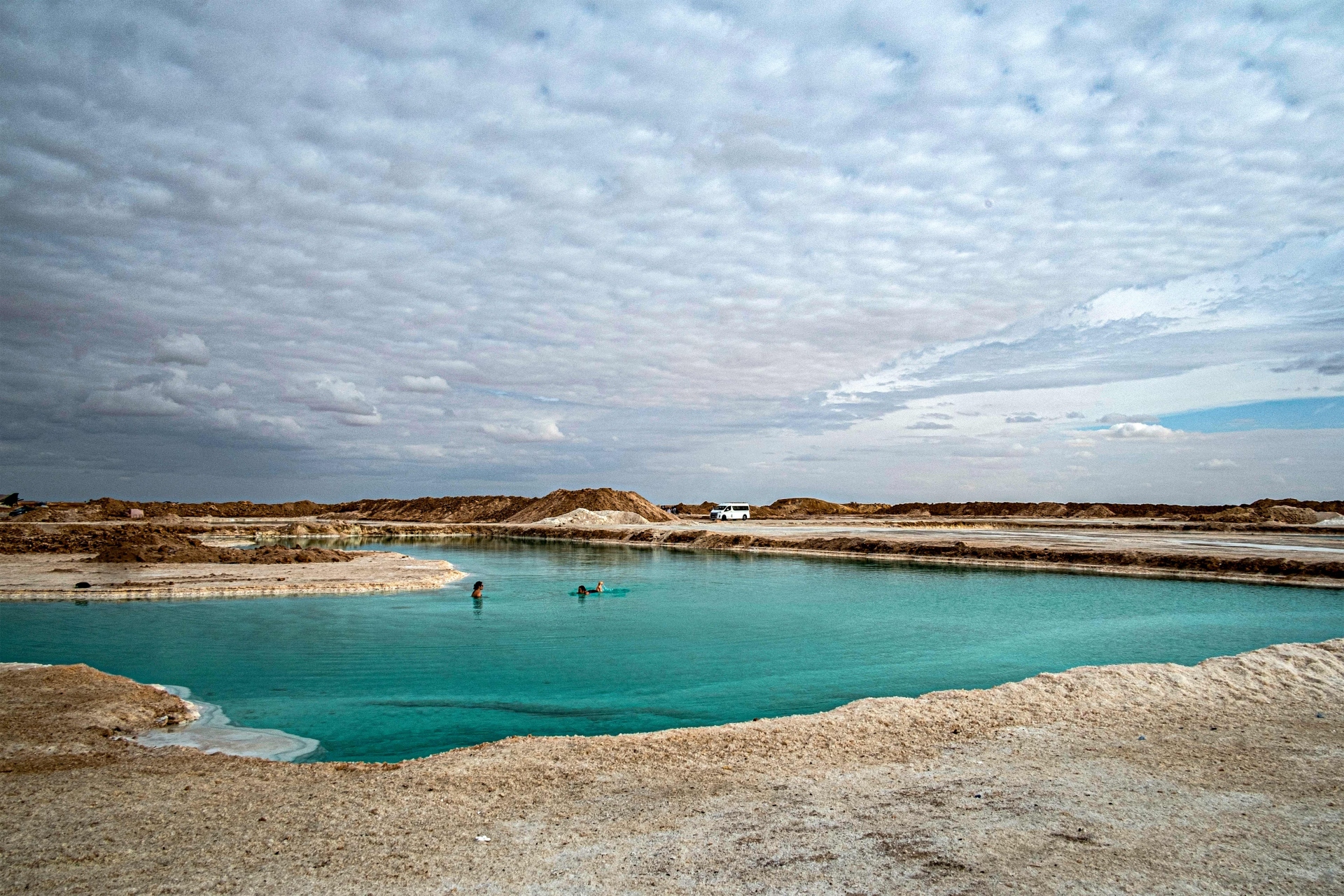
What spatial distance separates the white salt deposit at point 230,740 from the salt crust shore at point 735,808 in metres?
0.55

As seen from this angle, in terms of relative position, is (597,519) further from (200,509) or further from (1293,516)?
(200,509)

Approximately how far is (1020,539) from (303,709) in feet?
186

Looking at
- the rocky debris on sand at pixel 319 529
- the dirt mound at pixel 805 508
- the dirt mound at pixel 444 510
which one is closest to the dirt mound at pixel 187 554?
the rocky debris on sand at pixel 319 529

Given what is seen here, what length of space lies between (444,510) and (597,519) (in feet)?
201

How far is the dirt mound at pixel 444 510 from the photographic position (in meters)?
130

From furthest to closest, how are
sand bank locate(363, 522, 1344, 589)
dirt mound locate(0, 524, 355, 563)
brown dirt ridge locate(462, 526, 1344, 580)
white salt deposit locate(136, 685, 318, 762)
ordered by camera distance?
dirt mound locate(0, 524, 355, 563) → sand bank locate(363, 522, 1344, 589) → brown dirt ridge locate(462, 526, 1344, 580) → white salt deposit locate(136, 685, 318, 762)

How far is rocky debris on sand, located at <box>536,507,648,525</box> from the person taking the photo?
92.9 metres

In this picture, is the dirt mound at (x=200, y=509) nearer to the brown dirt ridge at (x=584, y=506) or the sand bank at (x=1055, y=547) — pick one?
the brown dirt ridge at (x=584, y=506)

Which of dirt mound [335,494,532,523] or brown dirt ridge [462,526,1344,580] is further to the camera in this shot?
dirt mound [335,494,532,523]

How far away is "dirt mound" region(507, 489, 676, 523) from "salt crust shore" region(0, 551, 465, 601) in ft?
214

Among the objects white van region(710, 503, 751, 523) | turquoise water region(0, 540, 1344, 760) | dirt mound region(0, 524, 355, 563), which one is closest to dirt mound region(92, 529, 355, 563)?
dirt mound region(0, 524, 355, 563)

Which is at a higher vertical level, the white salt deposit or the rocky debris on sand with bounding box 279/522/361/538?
the rocky debris on sand with bounding box 279/522/361/538

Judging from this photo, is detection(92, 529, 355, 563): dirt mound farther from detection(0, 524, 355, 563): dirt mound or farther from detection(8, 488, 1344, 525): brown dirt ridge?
detection(8, 488, 1344, 525): brown dirt ridge

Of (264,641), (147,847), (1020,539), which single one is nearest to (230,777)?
(147,847)
